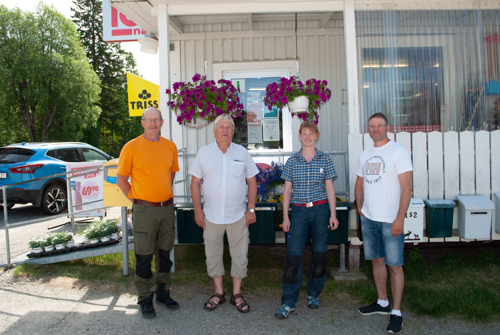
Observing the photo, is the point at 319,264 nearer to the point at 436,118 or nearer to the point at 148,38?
the point at 436,118

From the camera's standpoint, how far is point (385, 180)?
300 centimetres

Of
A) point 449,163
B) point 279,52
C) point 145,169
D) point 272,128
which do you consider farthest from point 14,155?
point 449,163

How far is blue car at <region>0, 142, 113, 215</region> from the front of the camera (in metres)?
7.96

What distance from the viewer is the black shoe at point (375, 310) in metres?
3.29

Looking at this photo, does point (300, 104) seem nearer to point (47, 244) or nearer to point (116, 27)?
point (47, 244)

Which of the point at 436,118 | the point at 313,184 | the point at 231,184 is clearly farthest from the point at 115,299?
the point at 436,118

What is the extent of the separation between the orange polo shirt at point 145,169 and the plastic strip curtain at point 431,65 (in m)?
2.39

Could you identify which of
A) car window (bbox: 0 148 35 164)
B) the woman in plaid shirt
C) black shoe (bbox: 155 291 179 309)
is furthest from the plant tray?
car window (bbox: 0 148 35 164)

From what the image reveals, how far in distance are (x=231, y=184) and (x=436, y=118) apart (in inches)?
105

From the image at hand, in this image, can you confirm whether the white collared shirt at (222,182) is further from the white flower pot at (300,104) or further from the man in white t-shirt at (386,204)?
the white flower pot at (300,104)

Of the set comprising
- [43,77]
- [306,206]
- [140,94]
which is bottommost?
[306,206]

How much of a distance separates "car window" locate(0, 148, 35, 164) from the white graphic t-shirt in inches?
307

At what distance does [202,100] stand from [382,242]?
95.0 inches

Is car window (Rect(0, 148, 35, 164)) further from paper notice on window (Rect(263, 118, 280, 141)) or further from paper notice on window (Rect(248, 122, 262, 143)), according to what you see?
paper notice on window (Rect(263, 118, 280, 141))
